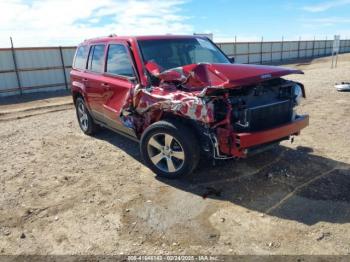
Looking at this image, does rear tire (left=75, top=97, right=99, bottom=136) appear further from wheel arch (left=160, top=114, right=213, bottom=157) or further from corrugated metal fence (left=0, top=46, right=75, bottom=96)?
corrugated metal fence (left=0, top=46, right=75, bottom=96)

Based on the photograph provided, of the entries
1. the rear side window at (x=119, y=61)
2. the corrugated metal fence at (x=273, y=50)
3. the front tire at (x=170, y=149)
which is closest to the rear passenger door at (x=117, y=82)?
the rear side window at (x=119, y=61)

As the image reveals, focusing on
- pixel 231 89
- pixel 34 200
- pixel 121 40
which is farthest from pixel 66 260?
pixel 121 40

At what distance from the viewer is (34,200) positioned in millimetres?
4223

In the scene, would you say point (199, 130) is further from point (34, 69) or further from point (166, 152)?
point (34, 69)

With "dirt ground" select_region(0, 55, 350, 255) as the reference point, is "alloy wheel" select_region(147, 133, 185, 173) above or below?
above

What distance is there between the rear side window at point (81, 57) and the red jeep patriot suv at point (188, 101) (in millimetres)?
880

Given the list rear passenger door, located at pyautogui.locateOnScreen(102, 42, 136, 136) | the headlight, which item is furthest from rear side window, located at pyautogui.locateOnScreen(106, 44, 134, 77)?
the headlight

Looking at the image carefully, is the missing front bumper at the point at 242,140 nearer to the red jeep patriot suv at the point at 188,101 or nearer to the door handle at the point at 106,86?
the red jeep patriot suv at the point at 188,101

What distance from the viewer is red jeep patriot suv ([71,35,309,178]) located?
3.84 metres

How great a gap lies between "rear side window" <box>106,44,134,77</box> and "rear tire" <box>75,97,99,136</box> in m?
1.49

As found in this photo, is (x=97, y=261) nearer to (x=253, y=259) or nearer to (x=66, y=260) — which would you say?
(x=66, y=260)

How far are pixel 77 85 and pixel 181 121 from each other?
10.5 ft

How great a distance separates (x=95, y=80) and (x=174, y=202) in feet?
9.43

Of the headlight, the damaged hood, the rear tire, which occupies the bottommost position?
the rear tire
